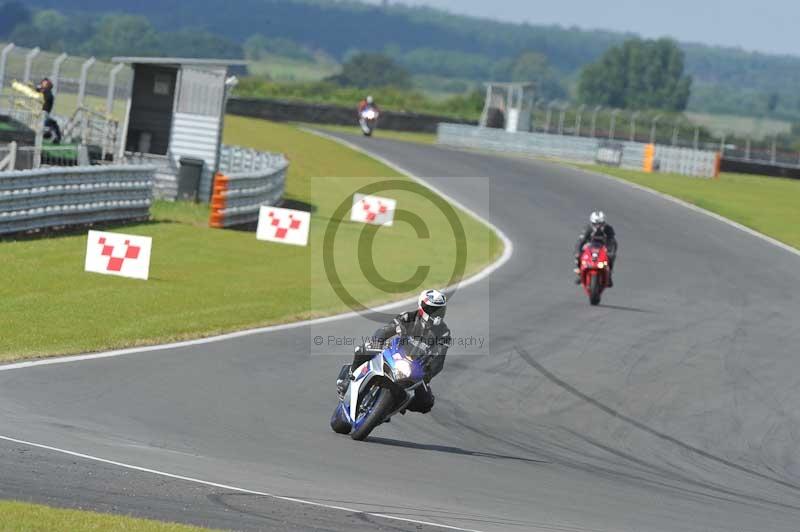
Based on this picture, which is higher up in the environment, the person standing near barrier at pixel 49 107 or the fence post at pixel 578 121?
the fence post at pixel 578 121

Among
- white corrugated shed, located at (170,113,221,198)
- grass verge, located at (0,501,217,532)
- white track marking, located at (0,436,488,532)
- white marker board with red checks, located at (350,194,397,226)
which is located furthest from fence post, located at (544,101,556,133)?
grass verge, located at (0,501,217,532)

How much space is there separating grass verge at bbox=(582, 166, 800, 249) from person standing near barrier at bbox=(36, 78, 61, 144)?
18.4 m

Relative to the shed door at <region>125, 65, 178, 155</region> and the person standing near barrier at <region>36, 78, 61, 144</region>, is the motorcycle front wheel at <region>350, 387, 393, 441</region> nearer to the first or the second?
the person standing near barrier at <region>36, 78, 61, 144</region>

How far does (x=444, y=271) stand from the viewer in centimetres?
2748

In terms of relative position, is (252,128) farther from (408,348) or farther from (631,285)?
(408,348)

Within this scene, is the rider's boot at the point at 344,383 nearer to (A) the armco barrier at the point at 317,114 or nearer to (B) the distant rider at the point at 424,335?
(B) the distant rider at the point at 424,335

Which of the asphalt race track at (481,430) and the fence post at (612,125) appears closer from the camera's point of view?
the asphalt race track at (481,430)

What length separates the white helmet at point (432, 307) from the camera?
40.2 ft

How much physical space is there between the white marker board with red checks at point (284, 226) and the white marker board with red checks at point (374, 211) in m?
6.18

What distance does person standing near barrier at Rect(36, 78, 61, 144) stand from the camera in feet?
108

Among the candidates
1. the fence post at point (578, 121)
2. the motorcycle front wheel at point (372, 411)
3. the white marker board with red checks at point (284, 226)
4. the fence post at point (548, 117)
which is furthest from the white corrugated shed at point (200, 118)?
the fence post at point (548, 117)

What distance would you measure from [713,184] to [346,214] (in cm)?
Result: 2114

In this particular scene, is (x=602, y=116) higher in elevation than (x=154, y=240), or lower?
higher

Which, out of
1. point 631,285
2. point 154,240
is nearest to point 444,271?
point 631,285
